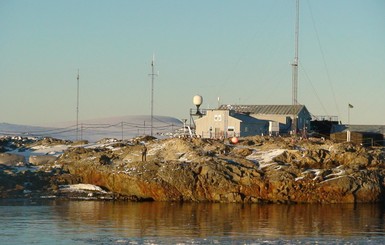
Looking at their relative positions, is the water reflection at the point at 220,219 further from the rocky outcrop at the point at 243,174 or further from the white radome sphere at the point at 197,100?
the white radome sphere at the point at 197,100

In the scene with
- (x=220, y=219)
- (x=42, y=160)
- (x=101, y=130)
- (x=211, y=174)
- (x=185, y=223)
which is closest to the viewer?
(x=185, y=223)

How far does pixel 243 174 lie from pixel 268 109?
2863 cm

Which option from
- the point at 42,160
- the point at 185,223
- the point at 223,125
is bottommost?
Answer: the point at 185,223

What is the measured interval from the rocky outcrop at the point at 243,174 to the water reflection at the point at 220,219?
1.39 meters

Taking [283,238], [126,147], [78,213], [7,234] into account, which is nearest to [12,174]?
[126,147]

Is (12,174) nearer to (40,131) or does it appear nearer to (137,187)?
(137,187)

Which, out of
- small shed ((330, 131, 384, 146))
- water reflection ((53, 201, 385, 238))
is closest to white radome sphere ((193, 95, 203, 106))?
small shed ((330, 131, 384, 146))

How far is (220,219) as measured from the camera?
3616 centimetres

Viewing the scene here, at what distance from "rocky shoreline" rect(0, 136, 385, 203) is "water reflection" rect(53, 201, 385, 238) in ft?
4.86

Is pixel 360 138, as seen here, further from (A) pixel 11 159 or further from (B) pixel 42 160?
(A) pixel 11 159

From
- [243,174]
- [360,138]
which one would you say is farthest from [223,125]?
[243,174]

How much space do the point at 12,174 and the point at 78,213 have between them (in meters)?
12.5

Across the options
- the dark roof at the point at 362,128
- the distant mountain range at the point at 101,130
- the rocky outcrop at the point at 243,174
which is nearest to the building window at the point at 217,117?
the distant mountain range at the point at 101,130

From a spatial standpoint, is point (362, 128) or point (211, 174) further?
point (362, 128)
